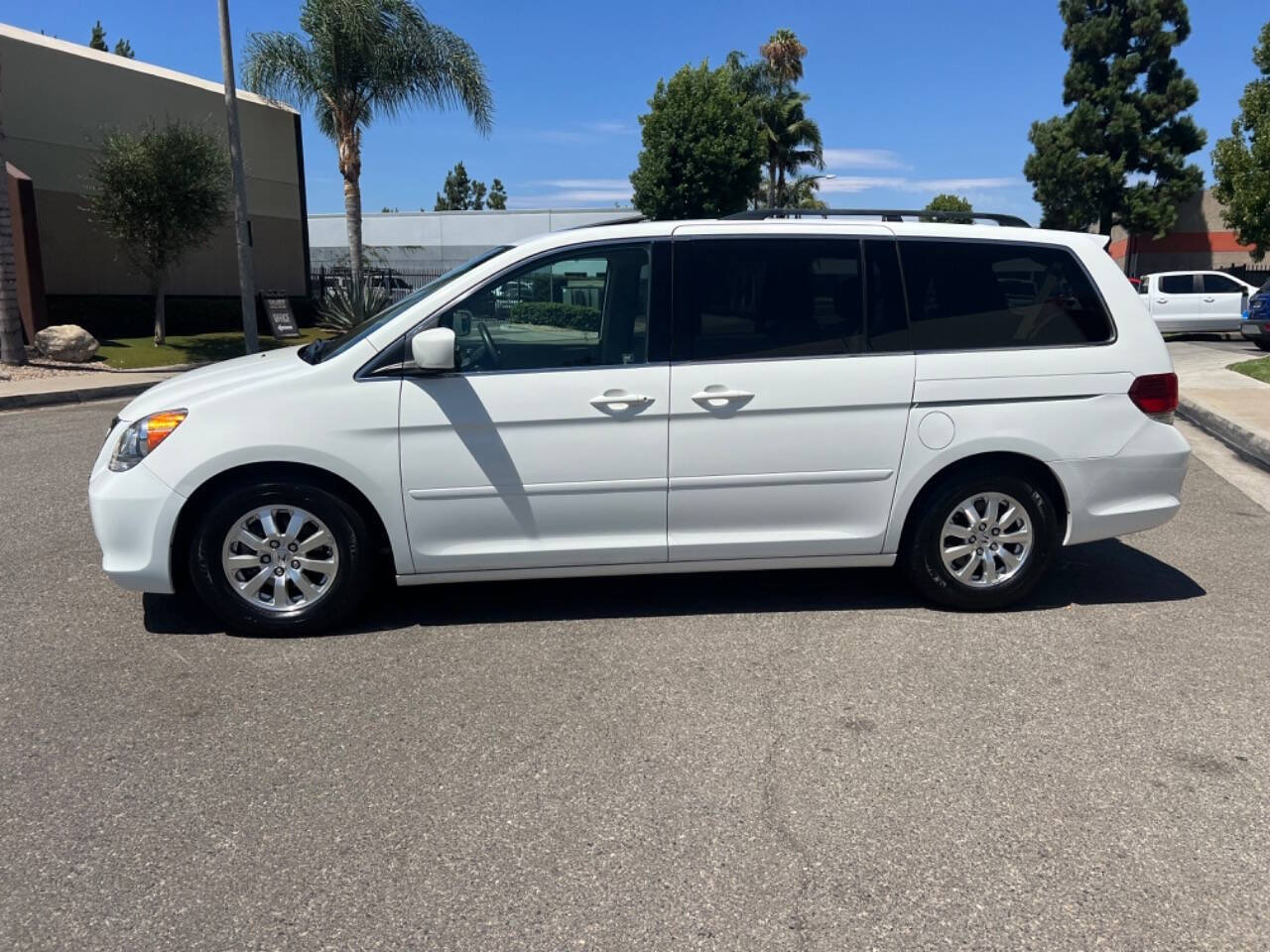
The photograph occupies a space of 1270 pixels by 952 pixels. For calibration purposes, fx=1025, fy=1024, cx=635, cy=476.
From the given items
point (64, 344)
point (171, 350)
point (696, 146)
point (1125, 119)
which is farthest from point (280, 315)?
point (1125, 119)

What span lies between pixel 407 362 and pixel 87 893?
2.53 metres

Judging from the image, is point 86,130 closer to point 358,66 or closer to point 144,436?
point 358,66

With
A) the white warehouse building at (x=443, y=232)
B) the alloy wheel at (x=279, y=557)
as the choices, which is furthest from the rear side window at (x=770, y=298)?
the white warehouse building at (x=443, y=232)

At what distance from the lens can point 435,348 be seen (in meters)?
4.49

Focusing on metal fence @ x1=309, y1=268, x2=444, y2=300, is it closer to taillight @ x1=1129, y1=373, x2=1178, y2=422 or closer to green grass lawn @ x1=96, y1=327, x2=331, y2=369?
green grass lawn @ x1=96, y1=327, x2=331, y2=369

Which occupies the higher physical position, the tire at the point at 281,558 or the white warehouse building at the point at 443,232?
the white warehouse building at the point at 443,232

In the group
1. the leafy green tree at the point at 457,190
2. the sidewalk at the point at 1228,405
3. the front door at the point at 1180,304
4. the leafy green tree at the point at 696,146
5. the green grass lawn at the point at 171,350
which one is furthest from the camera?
the leafy green tree at the point at 457,190

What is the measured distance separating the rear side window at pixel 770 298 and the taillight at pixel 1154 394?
1443 millimetres

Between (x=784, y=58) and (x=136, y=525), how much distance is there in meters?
44.6

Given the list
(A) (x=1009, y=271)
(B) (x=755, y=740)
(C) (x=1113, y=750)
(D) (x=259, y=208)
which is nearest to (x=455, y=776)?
(B) (x=755, y=740)

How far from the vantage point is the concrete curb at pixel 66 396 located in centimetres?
1434

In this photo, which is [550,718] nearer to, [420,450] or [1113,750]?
[420,450]

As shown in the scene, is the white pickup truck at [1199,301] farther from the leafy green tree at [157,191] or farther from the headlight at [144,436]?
the headlight at [144,436]

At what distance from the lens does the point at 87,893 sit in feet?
9.38
